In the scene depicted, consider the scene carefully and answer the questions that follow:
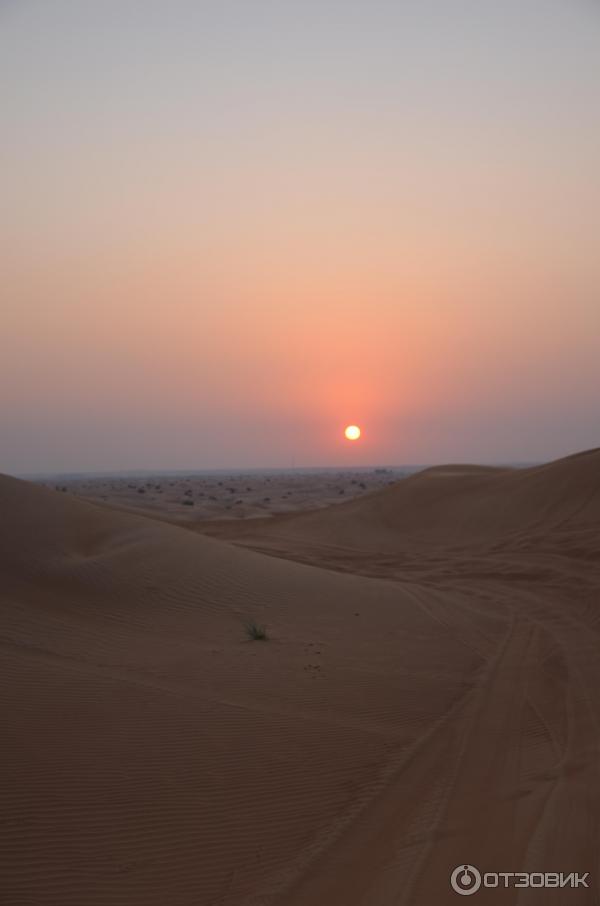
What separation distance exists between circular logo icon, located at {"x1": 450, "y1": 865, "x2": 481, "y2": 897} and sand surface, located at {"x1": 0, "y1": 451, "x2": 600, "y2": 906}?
52 mm

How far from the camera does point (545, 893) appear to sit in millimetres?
3818

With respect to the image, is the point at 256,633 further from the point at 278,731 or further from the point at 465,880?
the point at 465,880

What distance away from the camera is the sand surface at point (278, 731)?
13.8 ft

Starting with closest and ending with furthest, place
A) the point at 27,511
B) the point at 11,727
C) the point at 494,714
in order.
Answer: the point at 11,727
the point at 494,714
the point at 27,511

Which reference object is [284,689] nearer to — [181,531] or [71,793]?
[71,793]

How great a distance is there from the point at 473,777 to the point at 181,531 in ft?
41.7

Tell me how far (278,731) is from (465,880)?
2615mm

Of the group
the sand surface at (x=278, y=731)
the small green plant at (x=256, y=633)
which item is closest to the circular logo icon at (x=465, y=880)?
the sand surface at (x=278, y=731)

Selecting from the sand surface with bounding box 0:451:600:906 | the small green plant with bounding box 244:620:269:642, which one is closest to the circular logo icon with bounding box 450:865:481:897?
the sand surface with bounding box 0:451:600:906

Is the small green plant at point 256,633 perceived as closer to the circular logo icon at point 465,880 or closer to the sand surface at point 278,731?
the sand surface at point 278,731

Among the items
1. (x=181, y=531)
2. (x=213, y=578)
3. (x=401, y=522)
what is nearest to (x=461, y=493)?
(x=401, y=522)

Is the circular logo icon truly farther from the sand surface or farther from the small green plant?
the small green plant

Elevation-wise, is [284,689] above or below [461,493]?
below

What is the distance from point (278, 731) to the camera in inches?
248
